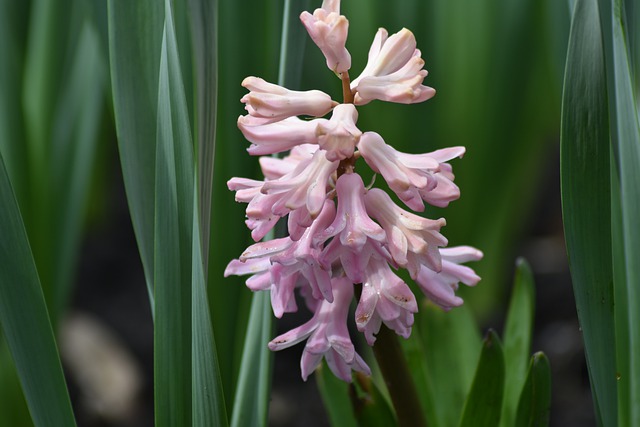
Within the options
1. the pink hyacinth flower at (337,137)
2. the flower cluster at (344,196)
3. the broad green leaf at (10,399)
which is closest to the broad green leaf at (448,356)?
the flower cluster at (344,196)

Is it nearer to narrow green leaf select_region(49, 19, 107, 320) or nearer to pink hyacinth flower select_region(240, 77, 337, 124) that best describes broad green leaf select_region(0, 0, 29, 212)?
narrow green leaf select_region(49, 19, 107, 320)

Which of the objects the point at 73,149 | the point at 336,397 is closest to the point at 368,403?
the point at 336,397

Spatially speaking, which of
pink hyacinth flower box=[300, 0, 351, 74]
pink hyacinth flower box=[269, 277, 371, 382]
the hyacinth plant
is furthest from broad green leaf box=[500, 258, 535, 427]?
pink hyacinth flower box=[300, 0, 351, 74]

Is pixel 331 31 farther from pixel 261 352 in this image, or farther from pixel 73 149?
pixel 73 149

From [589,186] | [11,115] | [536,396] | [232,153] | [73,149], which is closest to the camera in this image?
[589,186]

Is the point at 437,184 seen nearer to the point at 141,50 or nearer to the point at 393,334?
the point at 393,334

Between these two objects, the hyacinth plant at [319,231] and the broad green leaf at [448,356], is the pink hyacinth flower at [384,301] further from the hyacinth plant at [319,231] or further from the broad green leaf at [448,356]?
the broad green leaf at [448,356]
